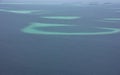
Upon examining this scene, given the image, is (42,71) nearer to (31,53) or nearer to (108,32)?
(31,53)

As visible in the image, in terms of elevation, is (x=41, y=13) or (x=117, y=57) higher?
(x=41, y=13)

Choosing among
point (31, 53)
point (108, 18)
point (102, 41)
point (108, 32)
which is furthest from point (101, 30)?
point (31, 53)

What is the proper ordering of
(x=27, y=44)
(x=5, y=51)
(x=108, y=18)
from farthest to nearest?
(x=108, y=18) → (x=27, y=44) → (x=5, y=51)

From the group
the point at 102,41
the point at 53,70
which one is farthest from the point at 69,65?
the point at 102,41

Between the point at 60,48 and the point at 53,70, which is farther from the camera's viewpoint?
the point at 60,48

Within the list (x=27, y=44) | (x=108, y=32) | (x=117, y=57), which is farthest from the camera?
(x=108, y=32)

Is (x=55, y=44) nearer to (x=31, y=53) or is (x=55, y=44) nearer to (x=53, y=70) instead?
(x=31, y=53)

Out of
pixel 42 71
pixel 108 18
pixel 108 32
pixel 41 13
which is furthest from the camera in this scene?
pixel 41 13

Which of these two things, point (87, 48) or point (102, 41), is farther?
point (102, 41)

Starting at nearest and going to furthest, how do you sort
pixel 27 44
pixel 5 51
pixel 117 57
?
pixel 117 57, pixel 5 51, pixel 27 44
